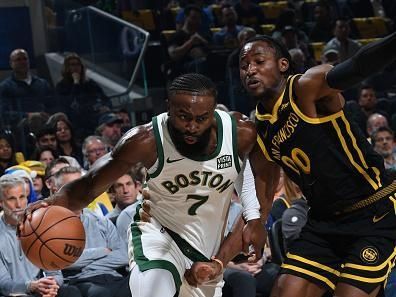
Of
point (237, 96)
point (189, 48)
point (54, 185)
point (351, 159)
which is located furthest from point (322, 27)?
point (351, 159)

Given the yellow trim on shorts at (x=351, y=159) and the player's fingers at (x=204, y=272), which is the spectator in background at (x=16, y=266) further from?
the yellow trim on shorts at (x=351, y=159)

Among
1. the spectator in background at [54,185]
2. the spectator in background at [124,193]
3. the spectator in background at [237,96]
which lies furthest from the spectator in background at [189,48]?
the spectator in background at [124,193]

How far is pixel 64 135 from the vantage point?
8.80 m

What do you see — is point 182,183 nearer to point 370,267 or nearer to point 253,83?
point 253,83

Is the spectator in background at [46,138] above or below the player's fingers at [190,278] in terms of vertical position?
above

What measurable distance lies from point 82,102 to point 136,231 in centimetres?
499

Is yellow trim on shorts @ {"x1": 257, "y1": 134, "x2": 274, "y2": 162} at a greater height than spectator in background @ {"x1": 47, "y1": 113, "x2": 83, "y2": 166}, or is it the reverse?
yellow trim on shorts @ {"x1": 257, "y1": 134, "x2": 274, "y2": 162}

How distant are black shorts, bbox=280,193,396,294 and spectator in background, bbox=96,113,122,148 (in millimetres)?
4631

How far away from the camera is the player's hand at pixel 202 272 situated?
467cm

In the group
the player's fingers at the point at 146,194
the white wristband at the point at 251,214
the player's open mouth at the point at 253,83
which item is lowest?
the white wristband at the point at 251,214

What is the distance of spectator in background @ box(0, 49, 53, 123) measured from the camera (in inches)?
363

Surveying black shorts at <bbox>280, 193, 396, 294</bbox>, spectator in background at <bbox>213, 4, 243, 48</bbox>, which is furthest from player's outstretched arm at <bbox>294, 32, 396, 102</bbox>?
spectator in background at <bbox>213, 4, 243, 48</bbox>

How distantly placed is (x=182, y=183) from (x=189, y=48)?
22.5 feet

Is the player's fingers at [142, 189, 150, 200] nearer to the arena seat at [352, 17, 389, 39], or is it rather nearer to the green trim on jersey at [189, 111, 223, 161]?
the green trim on jersey at [189, 111, 223, 161]
